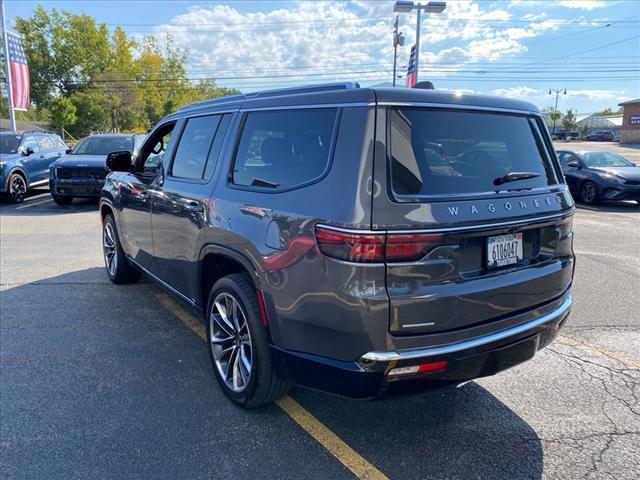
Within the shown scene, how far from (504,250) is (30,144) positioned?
1466 centimetres

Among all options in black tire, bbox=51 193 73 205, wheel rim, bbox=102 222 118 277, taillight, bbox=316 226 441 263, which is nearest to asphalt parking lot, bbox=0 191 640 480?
wheel rim, bbox=102 222 118 277

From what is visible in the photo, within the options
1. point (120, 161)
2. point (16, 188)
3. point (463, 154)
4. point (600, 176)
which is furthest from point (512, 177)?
point (16, 188)

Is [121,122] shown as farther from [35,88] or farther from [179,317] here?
[179,317]

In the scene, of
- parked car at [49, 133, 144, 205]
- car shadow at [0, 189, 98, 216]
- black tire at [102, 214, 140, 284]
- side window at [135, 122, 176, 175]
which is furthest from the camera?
car shadow at [0, 189, 98, 216]

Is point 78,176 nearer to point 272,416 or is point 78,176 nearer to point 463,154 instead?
point 272,416

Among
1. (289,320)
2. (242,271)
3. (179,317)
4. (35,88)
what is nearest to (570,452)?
(289,320)

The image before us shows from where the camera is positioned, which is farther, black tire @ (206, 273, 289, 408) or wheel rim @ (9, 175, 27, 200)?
wheel rim @ (9, 175, 27, 200)

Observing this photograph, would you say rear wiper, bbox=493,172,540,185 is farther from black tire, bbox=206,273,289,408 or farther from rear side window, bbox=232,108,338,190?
black tire, bbox=206,273,289,408

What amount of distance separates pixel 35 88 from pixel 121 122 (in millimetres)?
10063

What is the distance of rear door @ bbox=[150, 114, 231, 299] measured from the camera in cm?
344

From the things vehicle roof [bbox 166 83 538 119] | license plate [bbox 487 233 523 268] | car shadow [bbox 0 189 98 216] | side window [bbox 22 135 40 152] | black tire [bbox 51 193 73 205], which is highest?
vehicle roof [bbox 166 83 538 119]

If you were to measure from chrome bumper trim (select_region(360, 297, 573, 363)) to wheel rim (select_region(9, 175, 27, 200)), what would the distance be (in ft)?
44.2

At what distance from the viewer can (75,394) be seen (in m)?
3.34

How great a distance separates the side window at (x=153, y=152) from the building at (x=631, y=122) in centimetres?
6699
